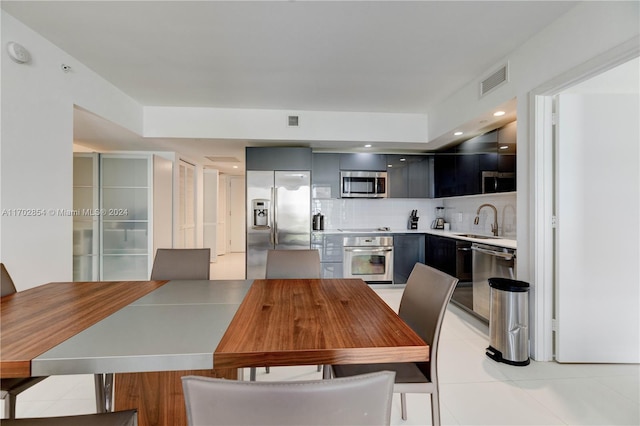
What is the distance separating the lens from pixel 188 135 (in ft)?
12.3

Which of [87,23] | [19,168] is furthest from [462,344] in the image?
[87,23]

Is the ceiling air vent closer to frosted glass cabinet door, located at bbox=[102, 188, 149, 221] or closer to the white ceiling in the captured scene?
the white ceiling

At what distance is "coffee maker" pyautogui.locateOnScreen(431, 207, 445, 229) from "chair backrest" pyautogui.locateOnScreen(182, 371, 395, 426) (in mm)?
4452

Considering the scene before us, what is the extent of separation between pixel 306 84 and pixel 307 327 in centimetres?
265

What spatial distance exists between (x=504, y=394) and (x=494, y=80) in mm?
2548

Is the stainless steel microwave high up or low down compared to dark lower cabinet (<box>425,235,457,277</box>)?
up

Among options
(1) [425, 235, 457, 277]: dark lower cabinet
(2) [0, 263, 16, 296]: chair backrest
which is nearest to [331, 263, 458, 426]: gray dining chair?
(2) [0, 263, 16, 296]: chair backrest

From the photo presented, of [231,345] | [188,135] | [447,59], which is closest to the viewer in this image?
[231,345]

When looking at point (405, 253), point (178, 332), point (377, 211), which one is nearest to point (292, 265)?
point (178, 332)

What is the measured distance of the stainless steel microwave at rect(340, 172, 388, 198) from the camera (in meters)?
4.53

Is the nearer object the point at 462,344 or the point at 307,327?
the point at 307,327

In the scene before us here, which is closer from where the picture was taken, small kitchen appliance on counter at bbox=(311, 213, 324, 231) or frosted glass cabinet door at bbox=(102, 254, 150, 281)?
frosted glass cabinet door at bbox=(102, 254, 150, 281)

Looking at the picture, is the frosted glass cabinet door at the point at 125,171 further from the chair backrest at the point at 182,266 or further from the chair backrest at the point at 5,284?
the chair backrest at the point at 5,284

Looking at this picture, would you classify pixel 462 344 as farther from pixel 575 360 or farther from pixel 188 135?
pixel 188 135
